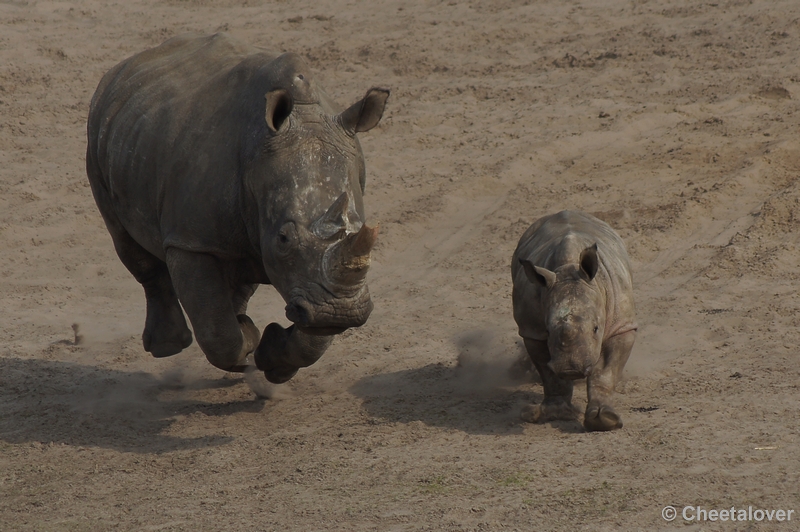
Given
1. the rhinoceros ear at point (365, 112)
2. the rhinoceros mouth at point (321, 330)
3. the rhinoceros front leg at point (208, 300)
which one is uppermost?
the rhinoceros ear at point (365, 112)

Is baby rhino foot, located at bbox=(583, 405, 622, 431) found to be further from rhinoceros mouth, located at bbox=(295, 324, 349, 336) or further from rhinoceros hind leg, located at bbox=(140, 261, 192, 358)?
rhinoceros hind leg, located at bbox=(140, 261, 192, 358)

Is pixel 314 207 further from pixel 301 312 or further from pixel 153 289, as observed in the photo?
pixel 153 289

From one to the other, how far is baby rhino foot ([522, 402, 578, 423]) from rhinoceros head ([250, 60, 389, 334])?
1.25 meters

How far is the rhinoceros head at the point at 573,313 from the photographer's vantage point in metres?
5.49

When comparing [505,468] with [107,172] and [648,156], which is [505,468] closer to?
[107,172]

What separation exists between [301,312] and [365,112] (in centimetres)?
109

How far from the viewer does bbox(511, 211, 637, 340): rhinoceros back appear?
586 centimetres

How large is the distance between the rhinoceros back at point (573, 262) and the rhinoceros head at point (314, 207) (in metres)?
1.17

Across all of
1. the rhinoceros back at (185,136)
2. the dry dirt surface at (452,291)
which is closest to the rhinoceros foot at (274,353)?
the dry dirt surface at (452,291)

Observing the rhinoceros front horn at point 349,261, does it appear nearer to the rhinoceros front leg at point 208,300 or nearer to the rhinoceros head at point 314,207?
the rhinoceros head at point 314,207

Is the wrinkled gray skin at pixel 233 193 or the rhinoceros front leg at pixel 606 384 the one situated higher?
the wrinkled gray skin at pixel 233 193

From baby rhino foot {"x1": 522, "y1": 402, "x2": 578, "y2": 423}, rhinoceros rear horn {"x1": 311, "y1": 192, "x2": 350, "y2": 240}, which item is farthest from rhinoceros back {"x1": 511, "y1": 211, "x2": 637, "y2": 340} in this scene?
rhinoceros rear horn {"x1": 311, "y1": 192, "x2": 350, "y2": 240}

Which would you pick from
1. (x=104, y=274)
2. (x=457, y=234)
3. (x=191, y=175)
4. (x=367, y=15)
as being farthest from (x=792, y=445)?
(x=367, y=15)

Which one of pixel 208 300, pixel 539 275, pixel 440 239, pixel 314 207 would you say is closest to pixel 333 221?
pixel 314 207
